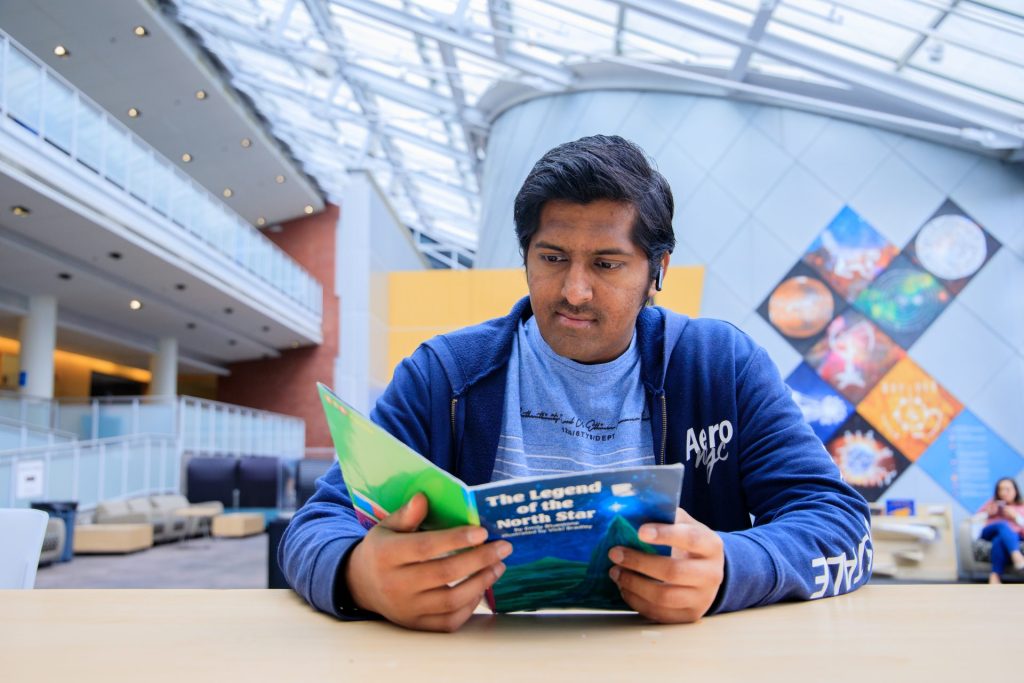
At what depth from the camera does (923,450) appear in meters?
12.8

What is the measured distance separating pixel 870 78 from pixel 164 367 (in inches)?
604

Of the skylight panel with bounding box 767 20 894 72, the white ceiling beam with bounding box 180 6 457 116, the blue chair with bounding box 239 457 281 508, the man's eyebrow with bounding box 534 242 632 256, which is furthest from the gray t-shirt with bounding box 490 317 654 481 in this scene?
the blue chair with bounding box 239 457 281 508

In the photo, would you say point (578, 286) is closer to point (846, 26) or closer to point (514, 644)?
point (514, 644)

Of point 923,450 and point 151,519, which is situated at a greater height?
point 923,450

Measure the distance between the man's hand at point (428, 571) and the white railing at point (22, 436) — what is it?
1116 cm

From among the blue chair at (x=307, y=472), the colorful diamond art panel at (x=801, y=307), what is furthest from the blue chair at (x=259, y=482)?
the colorful diamond art panel at (x=801, y=307)

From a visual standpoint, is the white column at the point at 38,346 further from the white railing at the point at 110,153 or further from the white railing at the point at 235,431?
the white railing at the point at 110,153

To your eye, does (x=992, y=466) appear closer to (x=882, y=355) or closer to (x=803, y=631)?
(x=882, y=355)

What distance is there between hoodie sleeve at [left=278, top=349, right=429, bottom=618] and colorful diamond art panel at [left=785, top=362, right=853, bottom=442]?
486 inches

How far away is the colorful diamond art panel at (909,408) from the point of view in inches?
506

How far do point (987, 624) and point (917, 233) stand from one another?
1352cm

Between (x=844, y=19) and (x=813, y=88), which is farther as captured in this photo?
(x=813, y=88)

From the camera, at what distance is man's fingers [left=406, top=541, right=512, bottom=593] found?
3.31ft

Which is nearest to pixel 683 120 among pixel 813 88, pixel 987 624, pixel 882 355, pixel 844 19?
pixel 813 88
